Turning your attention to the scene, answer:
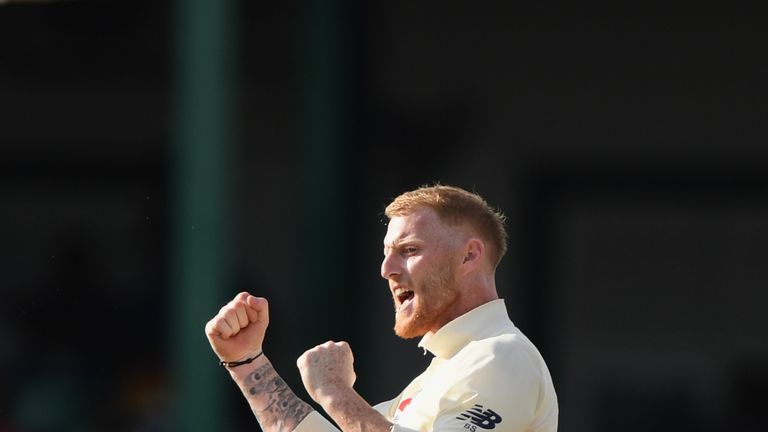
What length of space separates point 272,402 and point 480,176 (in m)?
5.10

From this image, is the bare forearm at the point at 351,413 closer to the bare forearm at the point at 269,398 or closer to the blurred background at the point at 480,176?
the bare forearm at the point at 269,398

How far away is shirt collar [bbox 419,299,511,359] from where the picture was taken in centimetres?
397

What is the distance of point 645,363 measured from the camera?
29.3ft

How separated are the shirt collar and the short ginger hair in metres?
0.14

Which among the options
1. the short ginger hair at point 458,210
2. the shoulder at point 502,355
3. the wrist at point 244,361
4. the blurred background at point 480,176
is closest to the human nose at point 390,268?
the short ginger hair at point 458,210

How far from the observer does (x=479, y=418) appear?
368cm

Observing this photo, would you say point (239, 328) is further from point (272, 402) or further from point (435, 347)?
point (435, 347)

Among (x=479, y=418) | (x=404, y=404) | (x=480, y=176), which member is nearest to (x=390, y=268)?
(x=404, y=404)

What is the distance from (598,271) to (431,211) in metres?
5.04

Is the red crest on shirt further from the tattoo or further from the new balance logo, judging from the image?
the new balance logo

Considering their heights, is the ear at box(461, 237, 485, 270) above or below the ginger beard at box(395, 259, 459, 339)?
above

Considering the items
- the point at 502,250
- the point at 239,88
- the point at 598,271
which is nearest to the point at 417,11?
the point at 239,88

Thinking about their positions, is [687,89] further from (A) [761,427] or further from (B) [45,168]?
(B) [45,168]

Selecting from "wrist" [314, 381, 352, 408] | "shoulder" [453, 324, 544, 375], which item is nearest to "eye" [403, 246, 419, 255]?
"shoulder" [453, 324, 544, 375]
